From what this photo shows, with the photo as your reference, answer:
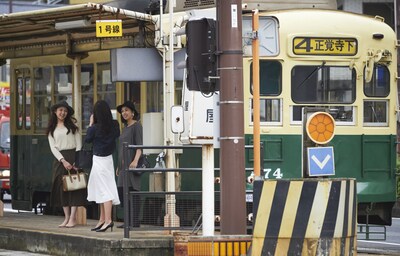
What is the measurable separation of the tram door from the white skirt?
505 centimetres

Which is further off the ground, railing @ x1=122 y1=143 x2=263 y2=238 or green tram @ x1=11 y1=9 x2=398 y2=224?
green tram @ x1=11 y1=9 x2=398 y2=224

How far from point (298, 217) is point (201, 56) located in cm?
196

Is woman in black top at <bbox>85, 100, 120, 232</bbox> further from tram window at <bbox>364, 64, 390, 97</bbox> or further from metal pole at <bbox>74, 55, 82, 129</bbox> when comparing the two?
tram window at <bbox>364, 64, 390, 97</bbox>

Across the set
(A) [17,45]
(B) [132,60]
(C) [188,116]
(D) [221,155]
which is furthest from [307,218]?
(A) [17,45]

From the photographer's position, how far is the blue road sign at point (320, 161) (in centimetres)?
1123

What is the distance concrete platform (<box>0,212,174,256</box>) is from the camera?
13.5 m

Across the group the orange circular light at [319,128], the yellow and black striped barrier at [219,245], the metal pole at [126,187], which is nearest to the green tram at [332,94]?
the metal pole at [126,187]

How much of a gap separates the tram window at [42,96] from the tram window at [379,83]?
17.8 feet

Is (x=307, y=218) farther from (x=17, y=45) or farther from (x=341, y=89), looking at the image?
(x=17, y=45)

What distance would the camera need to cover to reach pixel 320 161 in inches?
444

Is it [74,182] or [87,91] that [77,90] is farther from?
[74,182]

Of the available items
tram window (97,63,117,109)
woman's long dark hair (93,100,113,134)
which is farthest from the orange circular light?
tram window (97,63,117,109)

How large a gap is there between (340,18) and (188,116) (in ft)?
14.6

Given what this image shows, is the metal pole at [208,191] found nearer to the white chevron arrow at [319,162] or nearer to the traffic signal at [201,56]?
the traffic signal at [201,56]
